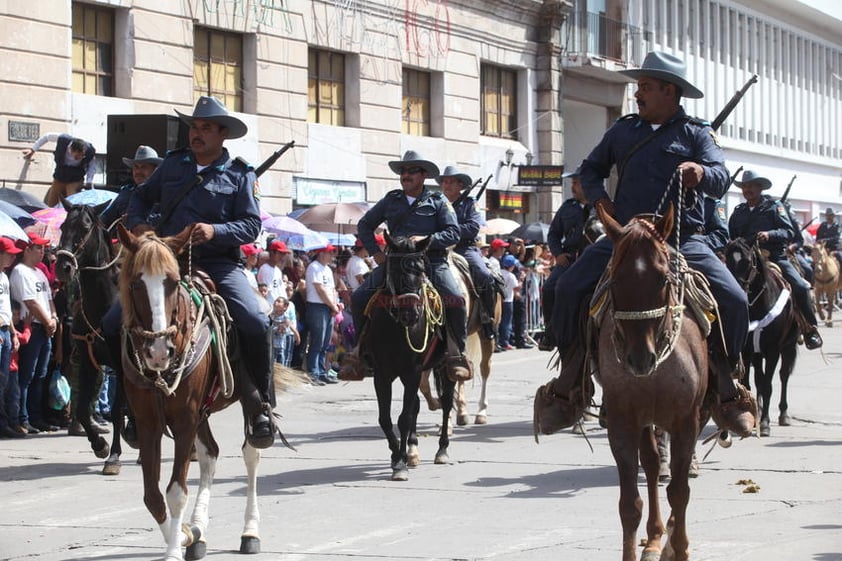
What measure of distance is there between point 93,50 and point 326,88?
736cm

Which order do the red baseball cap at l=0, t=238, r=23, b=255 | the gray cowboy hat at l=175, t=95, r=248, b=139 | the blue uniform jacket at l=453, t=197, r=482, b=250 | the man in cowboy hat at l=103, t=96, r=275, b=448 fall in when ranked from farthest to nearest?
the blue uniform jacket at l=453, t=197, r=482, b=250 < the red baseball cap at l=0, t=238, r=23, b=255 < the gray cowboy hat at l=175, t=95, r=248, b=139 < the man in cowboy hat at l=103, t=96, r=275, b=448

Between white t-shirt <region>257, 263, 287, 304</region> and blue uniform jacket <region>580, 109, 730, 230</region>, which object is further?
white t-shirt <region>257, 263, 287, 304</region>

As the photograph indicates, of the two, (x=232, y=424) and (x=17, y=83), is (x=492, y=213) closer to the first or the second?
(x=17, y=83)

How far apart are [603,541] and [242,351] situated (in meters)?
2.52

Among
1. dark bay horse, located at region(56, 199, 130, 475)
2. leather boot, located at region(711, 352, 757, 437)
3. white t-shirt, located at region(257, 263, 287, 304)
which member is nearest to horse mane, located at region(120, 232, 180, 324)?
leather boot, located at region(711, 352, 757, 437)

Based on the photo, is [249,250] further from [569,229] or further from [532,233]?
[532,233]

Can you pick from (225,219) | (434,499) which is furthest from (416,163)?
(225,219)

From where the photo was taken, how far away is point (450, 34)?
3575 centimetres

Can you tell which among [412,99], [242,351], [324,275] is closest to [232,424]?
[324,275]

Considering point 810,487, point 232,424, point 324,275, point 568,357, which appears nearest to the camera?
point 568,357

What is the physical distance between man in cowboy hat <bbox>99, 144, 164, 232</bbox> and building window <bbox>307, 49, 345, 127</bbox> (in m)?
16.2

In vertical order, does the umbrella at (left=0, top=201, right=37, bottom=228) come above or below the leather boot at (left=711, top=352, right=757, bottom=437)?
above

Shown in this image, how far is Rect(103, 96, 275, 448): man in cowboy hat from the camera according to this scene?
9.29m

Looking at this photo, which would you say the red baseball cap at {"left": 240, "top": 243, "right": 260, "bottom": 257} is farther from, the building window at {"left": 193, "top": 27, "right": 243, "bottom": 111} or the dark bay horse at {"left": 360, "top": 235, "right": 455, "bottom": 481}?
the building window at {"left": 193, "top": 27, "right": 243, "bottom": 111}
